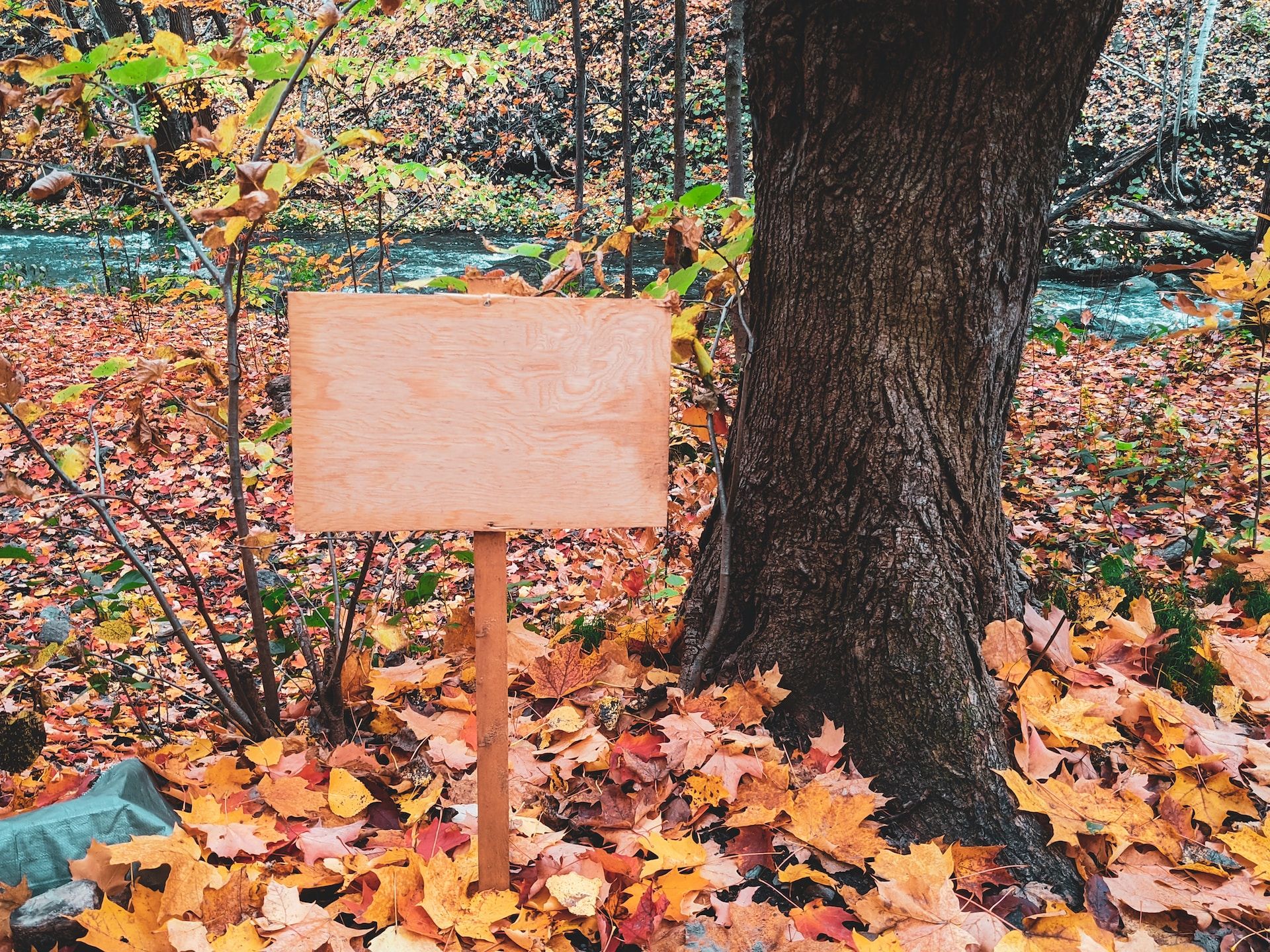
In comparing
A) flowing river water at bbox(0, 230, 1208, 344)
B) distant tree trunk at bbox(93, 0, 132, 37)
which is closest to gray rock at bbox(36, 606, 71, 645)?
flowing river water at bbox(0, 230, 1208, 344)

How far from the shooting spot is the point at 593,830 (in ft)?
5.81

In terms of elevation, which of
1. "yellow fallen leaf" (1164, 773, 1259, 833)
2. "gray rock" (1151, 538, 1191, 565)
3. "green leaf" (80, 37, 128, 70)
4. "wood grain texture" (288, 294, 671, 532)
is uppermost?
"green leaf" (80, 37, 128, 70)

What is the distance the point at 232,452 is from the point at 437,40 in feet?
54.7

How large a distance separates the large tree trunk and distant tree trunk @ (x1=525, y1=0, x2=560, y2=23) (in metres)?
17.1

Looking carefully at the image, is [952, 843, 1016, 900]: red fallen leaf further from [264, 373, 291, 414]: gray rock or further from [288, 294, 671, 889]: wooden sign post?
[264, 373, 291, 414]: gray rock

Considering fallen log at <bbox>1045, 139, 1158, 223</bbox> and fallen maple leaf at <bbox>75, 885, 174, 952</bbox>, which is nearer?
fallen maple leaf at <bbox>75, 885, 174, 952</bbox>

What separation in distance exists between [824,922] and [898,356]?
1169 millimetres

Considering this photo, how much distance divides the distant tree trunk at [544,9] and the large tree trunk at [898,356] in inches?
674

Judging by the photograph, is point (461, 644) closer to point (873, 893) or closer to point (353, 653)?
point (353, 653)

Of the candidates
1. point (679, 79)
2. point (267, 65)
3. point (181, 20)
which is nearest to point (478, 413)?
point (267, 65)

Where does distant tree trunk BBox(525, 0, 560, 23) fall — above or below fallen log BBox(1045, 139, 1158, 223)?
above

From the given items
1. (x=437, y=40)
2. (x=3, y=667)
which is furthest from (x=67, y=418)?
(x=437, y=40)

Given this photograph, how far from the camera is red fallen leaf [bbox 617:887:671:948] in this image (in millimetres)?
1432

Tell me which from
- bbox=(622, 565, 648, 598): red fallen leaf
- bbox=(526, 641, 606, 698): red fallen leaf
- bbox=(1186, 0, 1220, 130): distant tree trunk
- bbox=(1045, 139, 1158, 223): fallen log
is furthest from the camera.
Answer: bbox=(1186, 0, 1220, 130): distant tree trunk
